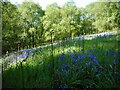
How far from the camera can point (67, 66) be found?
2.62 metres

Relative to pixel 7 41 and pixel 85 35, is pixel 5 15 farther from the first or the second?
pixel 85 35

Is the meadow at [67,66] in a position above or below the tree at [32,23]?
below

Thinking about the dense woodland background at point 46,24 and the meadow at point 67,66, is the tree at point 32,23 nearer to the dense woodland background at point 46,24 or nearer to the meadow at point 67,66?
the dense woodland background at point 46,24

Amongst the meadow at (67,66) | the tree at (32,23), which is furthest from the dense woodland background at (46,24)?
the meadow at (67,66)

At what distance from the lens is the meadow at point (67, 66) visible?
8.03ft

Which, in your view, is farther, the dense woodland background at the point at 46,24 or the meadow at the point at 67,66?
the dense woodland background at the point at 46,24

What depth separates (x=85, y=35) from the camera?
10.6 ft

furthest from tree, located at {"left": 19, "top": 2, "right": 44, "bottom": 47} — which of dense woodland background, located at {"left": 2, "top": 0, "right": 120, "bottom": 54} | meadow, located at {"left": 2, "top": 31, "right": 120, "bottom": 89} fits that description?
meadow, located at {"left": 2, "top": 31, "right": 120, "bottom": 89}

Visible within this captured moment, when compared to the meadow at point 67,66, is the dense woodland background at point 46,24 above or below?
above

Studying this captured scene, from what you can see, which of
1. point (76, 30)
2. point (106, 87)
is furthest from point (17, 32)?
point (106, 87)

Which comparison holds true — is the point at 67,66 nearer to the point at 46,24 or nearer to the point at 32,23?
the point at 46,24

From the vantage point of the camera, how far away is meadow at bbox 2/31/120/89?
2.45 meters

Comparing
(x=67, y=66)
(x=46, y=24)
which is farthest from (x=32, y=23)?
(x=67, y=66)

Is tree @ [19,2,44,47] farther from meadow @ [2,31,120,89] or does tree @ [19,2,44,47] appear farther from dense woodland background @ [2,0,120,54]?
meadow @ [2,31,120,89]
